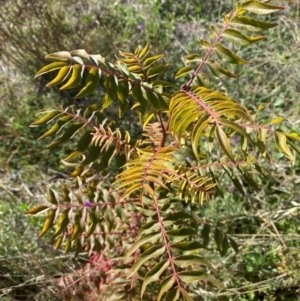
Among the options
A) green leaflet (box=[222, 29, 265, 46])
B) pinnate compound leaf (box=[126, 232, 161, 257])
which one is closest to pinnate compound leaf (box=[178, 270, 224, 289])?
pinnate compound leaf (box=[126, 232, 161, 257])

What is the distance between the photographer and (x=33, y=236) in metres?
2.20

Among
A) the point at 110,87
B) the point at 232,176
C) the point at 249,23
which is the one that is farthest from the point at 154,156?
the point at 249,23

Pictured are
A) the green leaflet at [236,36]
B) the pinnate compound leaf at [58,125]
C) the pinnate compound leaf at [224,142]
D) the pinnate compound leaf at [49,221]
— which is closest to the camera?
the pinnate compound leaf at [224,142]

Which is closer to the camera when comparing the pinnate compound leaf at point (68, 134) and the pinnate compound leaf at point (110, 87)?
the pinnate compound leaf at point (110, 87)

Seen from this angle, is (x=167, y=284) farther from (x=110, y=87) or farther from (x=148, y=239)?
(x=110, y=87)

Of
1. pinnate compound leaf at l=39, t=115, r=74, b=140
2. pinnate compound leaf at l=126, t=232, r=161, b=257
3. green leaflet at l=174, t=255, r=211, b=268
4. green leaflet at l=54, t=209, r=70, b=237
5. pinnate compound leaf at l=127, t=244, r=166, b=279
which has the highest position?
pinnate compound leaf at l=39, t=115, r=74, b=140

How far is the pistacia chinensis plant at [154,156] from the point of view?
126cm

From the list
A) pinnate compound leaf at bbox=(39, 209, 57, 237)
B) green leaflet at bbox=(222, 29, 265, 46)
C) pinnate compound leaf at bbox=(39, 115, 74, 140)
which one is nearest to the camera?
green leaflet at bbox=(222, 29, 265, 46)

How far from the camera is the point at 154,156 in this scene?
1351mm

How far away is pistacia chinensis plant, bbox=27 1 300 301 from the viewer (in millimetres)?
1259

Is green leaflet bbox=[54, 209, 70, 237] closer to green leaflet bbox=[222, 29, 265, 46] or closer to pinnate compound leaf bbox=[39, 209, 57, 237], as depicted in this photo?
pinnate compound leaf bbox=[39, 209, 57, 237]

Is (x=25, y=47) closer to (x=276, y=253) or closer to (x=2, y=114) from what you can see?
(x=2, y=114)

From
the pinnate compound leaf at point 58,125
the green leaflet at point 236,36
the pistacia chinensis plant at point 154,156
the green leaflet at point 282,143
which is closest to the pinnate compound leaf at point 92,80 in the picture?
the pistacia chinensis plant at point 154,156

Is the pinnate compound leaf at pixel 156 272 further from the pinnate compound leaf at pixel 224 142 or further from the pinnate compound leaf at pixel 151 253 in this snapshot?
the pinnate compound leaf at pixel 224 142
